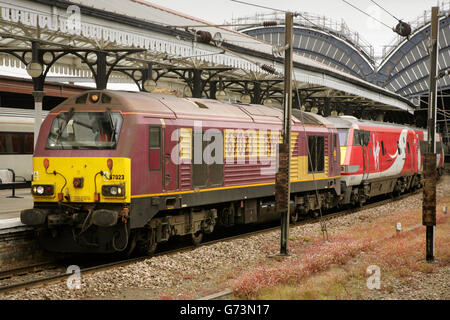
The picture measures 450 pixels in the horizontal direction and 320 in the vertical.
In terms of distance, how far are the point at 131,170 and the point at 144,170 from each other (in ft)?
1.40

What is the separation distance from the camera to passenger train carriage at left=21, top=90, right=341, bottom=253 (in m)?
11.7

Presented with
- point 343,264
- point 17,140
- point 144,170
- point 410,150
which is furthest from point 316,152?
point 410,150

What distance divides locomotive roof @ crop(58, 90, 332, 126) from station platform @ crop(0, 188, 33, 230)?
2687 mm

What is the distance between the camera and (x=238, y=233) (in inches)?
699

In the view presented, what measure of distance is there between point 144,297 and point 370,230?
32.4 feet

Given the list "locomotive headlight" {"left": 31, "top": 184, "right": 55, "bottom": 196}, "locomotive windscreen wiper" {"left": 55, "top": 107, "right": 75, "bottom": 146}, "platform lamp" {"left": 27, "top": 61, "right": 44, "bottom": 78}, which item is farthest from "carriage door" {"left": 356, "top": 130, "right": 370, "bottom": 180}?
"locomotive headlight" {"left": 31, "top": 184, "right": 55, "bottom": 196}

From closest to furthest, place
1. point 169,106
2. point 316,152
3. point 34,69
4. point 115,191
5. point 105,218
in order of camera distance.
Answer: point 105,218 < point 115,191 < point 169,106 < point 34,69 < point 316,152

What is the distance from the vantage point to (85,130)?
40.0ft

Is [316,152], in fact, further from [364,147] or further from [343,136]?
[364,147]

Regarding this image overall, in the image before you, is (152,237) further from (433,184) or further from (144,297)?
(433,184)

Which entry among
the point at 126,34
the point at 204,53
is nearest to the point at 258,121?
the point at 126,34

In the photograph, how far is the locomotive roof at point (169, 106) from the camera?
40.1 ft

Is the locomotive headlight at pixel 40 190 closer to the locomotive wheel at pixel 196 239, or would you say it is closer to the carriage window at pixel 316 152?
the locomotive wheel at pixel 196 239

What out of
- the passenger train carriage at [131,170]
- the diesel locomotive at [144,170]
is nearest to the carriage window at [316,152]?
the diesel locomotive at [144,170]
